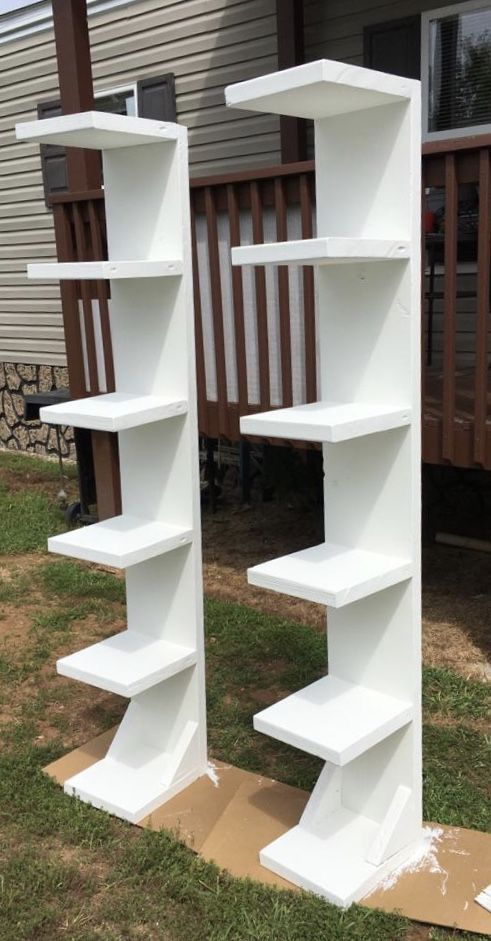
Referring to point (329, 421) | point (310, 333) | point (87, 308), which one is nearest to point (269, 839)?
point (329, 421)

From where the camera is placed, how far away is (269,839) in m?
2.65

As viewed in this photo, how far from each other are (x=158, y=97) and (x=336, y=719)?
6.19m

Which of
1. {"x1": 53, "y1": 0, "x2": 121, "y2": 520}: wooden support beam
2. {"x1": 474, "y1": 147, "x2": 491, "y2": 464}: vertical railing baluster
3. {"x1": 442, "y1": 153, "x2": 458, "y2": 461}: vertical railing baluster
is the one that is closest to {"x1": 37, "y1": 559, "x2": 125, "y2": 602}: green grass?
A: {"x1": 53, "y1": 0, "x2": 121, "y2": 520}: wooden support beam

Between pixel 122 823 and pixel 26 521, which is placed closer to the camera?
pixel 122 823

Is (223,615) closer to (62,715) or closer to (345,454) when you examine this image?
(62,715)

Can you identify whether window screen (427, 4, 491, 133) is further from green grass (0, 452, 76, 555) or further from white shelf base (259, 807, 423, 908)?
white shelf base (259, 807, 423, 908)

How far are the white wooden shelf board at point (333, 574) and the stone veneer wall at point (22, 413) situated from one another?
256 inches

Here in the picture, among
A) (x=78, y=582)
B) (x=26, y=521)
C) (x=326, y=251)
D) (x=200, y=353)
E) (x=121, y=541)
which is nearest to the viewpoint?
(x=326, y=251)

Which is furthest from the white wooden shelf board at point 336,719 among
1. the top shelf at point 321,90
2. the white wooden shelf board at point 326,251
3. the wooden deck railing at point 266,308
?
the top shelf at point 321,90

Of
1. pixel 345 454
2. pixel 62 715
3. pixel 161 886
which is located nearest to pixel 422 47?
pixel 345 454

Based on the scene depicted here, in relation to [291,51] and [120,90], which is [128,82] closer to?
[120,90]

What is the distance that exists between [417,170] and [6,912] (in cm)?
222

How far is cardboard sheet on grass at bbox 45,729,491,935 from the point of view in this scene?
236 cm

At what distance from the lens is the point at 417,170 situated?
7.48 ft
